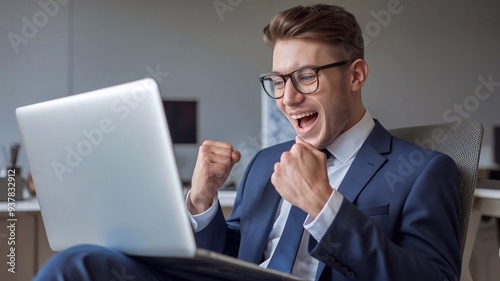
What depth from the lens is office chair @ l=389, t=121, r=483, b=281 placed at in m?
1.24

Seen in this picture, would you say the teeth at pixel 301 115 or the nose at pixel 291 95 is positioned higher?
A: the nose at pixel 291 95

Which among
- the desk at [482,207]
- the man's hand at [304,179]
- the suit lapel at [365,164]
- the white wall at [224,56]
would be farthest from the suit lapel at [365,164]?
the white wall at [224,56]

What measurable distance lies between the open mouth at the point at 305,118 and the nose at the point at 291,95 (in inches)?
1.7

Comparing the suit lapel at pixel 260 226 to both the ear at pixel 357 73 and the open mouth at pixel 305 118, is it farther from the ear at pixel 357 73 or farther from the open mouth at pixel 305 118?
the ear at pixel 357 73

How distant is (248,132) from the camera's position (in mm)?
3738

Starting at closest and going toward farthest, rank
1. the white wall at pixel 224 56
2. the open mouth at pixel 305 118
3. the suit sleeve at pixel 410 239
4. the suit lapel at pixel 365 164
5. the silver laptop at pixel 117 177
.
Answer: the silver laptop at pixel 117 177 → the suit sleeve at pixel 410 239 → the suit lapel at pixel 365 164 → the open mouth at pixel 305 118 → the white wall at pixel 224 56

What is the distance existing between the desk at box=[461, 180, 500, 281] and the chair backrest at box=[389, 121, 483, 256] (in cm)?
15

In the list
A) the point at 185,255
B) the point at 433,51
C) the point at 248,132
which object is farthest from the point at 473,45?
the point at 185,255

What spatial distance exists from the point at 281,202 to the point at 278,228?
76 mm

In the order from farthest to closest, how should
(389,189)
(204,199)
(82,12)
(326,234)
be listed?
1. (82,12)
2. (204,199)
3. (389,189)
4. (326,234)

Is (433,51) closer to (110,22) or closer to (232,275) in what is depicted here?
(110,22)

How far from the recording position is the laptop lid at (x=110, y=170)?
790 mm

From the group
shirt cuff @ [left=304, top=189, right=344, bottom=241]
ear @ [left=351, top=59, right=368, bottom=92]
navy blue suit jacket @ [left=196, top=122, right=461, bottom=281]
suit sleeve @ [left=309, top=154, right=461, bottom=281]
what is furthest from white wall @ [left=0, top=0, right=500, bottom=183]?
shirt cuff @ [left=304, top=189, right=344, bottom=241]

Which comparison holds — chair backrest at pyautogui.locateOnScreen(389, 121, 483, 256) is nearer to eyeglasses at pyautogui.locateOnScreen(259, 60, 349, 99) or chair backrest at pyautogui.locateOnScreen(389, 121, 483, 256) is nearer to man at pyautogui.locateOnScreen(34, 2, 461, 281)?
man at pyautogui.locateOnScreen(34, 2, 461, 281)
